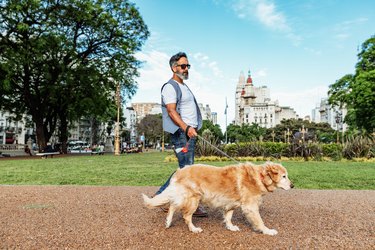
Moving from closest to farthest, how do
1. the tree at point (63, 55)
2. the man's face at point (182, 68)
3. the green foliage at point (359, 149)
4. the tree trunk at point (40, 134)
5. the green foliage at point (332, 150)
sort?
the man's face at point (182, 68) < the green foliage at point (359, 149) < the green foliage at point (332, 150) < the tree at point (63, 55) < the tree trunk at point (40, 134)

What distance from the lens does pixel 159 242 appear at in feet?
12.7

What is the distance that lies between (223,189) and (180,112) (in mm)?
1292

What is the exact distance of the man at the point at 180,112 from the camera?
480 centimetres

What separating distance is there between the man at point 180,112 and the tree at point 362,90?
110 ft

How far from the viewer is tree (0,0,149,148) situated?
86.7ft

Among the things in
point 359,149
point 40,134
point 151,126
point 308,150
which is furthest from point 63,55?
point 151,126

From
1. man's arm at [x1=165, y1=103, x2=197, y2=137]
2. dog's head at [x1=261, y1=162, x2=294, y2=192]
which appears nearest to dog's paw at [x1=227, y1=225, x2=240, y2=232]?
dog's head at [x1=261, y1=162, x2=294, y2=192]

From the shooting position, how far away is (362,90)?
113 ft

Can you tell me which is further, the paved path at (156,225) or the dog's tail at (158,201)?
the dog's tail at (158,201)

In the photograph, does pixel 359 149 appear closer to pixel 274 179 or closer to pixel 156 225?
pixel 274 179

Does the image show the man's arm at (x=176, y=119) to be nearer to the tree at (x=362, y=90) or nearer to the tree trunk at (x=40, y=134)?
→ the tree trunk at (x=40, y=134)

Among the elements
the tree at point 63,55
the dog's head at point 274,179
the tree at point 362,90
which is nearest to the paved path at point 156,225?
the dog's head at point 274,179

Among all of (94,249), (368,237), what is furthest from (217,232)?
(368,237)

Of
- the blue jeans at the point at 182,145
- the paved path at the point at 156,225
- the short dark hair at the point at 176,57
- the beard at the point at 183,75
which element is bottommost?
the paved path at the point at 156,225
